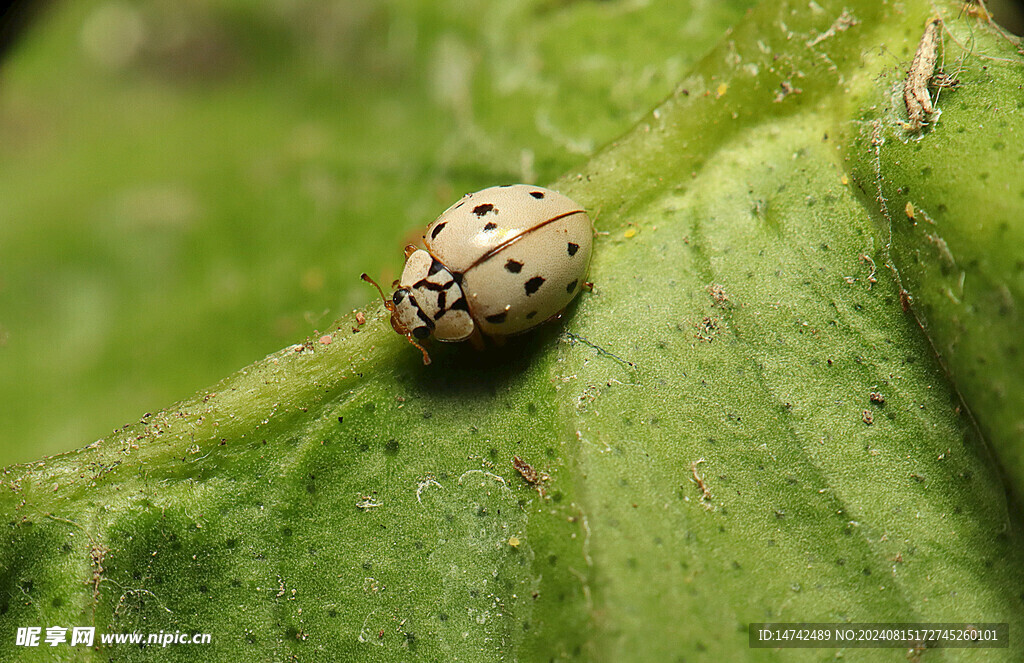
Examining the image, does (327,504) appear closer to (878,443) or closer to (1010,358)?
(878,443)

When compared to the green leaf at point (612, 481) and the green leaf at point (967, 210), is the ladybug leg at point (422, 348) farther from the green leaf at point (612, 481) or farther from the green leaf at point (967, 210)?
the green leaf at point (967, 210)

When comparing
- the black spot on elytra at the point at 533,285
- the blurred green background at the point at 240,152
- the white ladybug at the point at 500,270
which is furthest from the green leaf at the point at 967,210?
the black spot on elytra at the point at 533,285

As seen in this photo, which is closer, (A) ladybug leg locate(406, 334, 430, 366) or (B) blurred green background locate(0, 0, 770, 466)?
(A) ladybug leg locate(406, 334, 430, 366)

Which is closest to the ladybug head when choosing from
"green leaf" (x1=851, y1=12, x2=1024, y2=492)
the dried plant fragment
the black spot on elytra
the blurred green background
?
the black spot on elytra

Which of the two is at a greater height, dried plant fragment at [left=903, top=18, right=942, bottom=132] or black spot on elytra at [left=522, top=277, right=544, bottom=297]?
dried plant fragment at [left=903, top=18, right=942, bottom=132]

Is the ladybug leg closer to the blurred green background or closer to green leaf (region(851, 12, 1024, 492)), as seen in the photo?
the blurred green background

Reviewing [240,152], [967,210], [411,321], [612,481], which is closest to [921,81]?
[967,210]

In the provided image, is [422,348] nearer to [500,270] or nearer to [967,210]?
[500,270]
